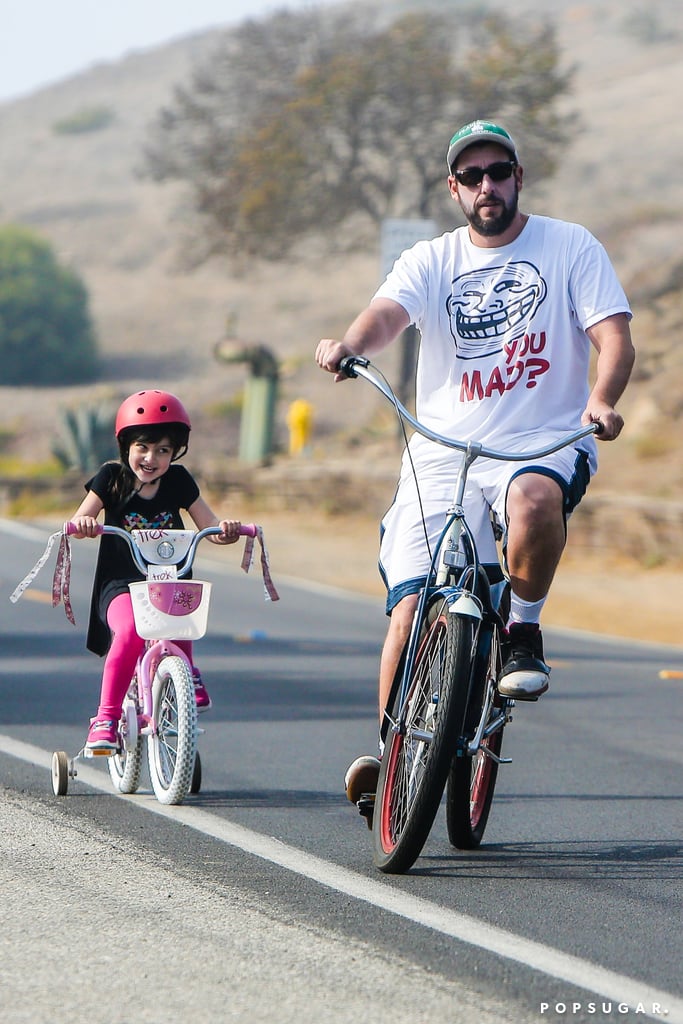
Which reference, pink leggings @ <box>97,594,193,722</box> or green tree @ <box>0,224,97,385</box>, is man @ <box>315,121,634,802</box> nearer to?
pink leggings @ <box>97,594,193,722</box>

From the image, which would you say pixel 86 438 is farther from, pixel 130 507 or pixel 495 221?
pixel 495 221

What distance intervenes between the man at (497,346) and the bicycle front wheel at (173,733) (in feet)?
2.69

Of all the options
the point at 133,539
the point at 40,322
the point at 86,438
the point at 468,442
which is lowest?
the point at 133,539

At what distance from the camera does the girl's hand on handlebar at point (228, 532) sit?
19.3 feet

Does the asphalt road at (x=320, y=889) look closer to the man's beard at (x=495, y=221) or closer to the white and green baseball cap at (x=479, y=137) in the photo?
the man's beard at (x=495, y=221)

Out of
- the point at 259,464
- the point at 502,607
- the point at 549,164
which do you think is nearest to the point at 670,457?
the point at 259,464

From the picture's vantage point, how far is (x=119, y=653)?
19.9ft

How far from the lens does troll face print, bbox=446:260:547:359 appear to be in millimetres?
5227

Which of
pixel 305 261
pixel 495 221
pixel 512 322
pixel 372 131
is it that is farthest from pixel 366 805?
pixel 305 261

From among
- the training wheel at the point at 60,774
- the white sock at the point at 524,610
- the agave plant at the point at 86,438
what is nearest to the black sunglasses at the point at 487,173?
the white sock at the point at 524,610

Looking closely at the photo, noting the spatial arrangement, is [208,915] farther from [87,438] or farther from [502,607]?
[87,438]

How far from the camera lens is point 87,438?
105 feet

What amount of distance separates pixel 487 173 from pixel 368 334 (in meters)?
0.66

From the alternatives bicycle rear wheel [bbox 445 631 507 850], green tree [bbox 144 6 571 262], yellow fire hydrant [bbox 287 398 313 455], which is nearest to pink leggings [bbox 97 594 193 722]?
bicycle rear wheel [bbox 445 631 507 850]
